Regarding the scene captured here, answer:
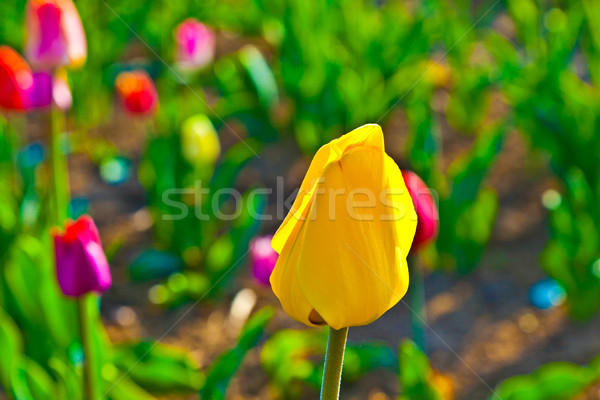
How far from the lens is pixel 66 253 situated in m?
1.09

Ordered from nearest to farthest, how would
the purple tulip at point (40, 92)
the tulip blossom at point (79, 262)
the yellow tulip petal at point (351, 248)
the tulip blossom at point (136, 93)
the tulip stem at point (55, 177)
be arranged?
the yellow tulip petal at point (351, 248), the tulip blossom at point (79, 262), the tulip stem at point (55, 177), the purple tulip at point (40, 92), the tulip blossom at point (136, 93)

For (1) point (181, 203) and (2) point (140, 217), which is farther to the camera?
(2) point (140, 217)

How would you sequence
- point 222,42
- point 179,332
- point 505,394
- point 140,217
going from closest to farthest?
point 505,394
point 179,332
point 140,217
point 222,42

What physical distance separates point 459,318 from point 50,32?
4.05 feet

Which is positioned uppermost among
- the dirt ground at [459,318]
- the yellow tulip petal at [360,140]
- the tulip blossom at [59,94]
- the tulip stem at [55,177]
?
the yellow tulip petal at [360,140]

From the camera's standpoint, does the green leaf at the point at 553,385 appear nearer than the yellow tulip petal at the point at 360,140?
No

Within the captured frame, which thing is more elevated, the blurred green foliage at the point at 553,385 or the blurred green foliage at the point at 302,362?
the blurred green foliage at the point at 553,385

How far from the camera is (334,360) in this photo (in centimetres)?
62

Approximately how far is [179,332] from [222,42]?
2125mm

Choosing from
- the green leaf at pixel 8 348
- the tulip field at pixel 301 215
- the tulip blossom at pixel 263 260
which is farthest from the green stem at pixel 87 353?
the tulip blossom at pixel 263 260

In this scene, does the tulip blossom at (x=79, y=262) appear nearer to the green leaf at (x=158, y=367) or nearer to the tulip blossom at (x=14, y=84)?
the green leaf at (x=158, y=367)

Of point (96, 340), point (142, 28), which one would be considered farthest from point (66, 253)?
point (142, 28)

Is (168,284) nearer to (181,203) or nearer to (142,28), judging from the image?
(181,203)

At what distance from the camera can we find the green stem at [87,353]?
111cm
